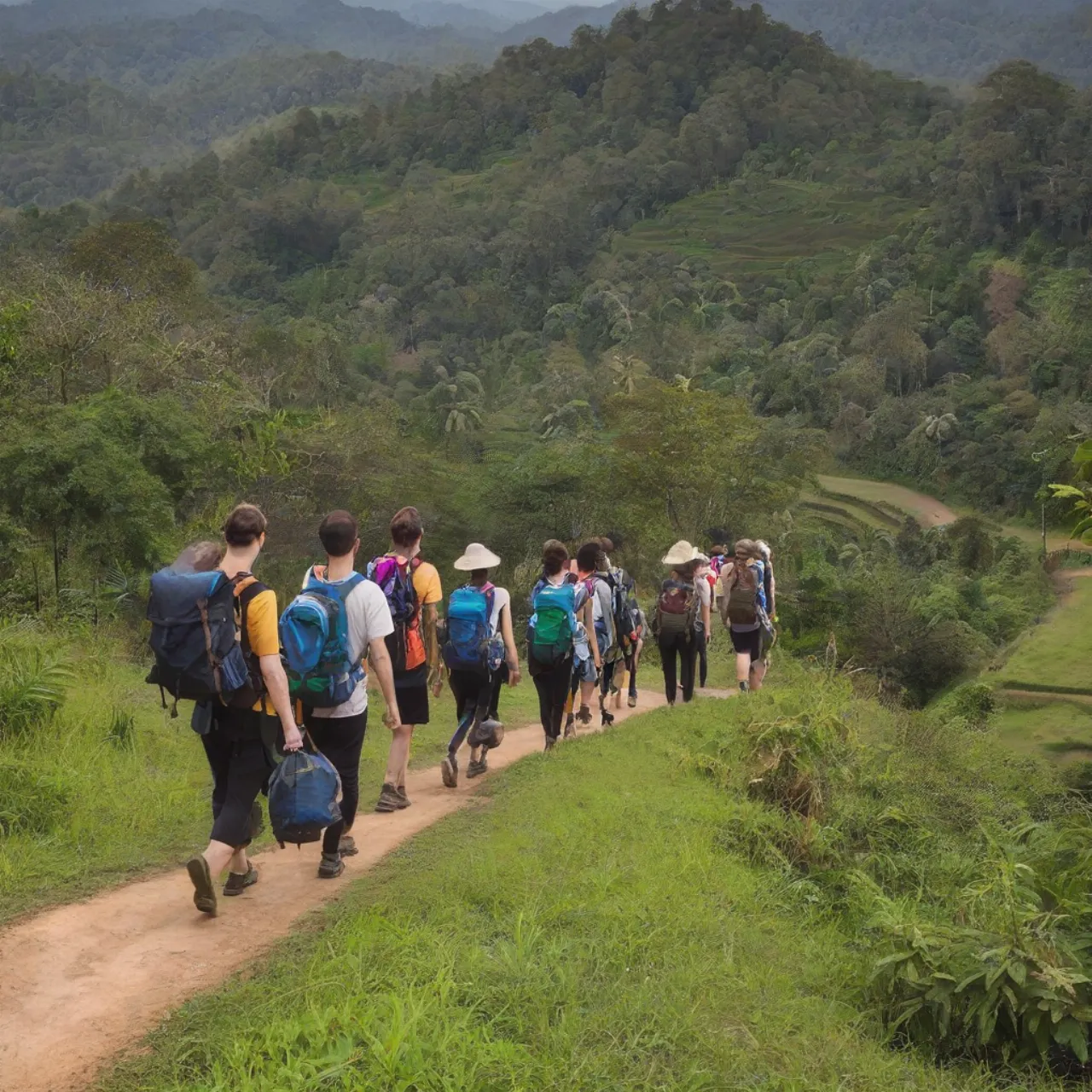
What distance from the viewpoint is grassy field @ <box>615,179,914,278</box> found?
209ft

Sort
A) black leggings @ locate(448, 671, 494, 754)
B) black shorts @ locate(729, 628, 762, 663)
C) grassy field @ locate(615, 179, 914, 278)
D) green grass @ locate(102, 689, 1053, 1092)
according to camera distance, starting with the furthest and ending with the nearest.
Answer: grassy field @ locate(615, 179, 914, 278) → black shorts @ locate(729, 628, 762, 663) → black leggings @ locate(448, 671, 494, 754) → green grass @ locate(102, 689, 1053, 1092)

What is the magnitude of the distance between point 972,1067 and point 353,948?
6.73 feet

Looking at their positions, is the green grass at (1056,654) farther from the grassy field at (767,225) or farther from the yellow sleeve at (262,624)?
the grassy field at (767,225)

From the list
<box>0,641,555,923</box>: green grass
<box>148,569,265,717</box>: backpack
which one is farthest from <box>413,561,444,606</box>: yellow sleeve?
<box>148,569,265,717</box>: backpack

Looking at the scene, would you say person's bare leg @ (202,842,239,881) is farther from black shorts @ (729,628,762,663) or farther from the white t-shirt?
black shorts @ (729,628,762,663)

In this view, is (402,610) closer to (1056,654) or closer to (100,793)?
(100,793)

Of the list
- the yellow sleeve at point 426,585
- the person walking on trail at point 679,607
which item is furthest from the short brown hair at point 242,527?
the person walking on trail at point 679,607

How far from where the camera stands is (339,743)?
4.27 meters

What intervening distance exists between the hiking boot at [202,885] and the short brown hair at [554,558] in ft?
9.63

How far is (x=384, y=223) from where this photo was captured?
73500mm

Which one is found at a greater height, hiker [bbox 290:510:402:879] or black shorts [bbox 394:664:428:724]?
hiker [bbox 290:510:402:879]

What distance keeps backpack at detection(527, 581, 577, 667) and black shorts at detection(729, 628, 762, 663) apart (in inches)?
101

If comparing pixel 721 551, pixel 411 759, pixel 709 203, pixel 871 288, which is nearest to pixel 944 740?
pixel 721 551

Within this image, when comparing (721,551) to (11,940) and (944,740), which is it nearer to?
(944,740)
